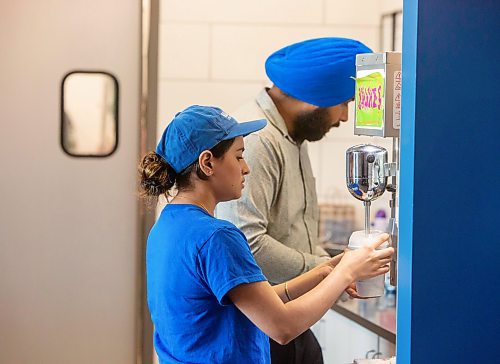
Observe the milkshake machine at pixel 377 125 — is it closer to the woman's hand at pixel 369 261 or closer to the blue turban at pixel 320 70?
the woman's hand at pixel 369 261

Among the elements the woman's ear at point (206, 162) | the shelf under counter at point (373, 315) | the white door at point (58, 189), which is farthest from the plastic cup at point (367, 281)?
the white door at point (58, 189)

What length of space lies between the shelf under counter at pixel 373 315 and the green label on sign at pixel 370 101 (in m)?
1.15

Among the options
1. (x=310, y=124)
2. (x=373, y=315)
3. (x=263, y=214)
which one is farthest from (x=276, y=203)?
(x=373, y=315)

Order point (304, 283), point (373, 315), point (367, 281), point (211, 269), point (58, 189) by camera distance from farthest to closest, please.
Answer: point (58, 189) → point (373, 315) → point (304, 283) → point (367, 281) → point (211, 269)

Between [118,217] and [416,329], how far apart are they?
2466mm

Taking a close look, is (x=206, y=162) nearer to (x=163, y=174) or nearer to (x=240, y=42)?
(x=163, y=174)

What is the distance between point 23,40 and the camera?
3691mm

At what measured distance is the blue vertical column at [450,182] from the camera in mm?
1392

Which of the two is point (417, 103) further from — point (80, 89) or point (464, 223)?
point (80, 89)

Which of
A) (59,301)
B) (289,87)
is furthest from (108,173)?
(289,87)

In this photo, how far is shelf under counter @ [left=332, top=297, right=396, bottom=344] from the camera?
9.11 feet

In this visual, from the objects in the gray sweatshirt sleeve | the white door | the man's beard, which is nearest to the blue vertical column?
the gray sweatshirt sleeve

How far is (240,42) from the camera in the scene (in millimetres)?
3758

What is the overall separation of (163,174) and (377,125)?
1.44 feet
